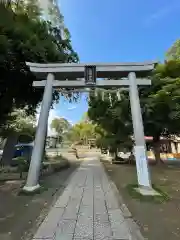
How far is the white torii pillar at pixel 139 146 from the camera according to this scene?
299 inches

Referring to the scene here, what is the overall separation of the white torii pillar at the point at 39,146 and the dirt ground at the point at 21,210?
470 mm

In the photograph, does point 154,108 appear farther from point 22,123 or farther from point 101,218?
point 22,123

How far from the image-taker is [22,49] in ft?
34.2

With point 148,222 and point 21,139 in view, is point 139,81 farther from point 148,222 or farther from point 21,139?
point 21,139

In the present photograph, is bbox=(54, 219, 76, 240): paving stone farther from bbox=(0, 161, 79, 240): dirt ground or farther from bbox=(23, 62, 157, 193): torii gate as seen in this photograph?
bbox=(23, 62, 157, 193): torii gate

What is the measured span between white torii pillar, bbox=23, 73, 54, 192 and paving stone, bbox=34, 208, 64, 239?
252cm

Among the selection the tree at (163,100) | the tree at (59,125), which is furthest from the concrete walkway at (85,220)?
the tree at (59,125)

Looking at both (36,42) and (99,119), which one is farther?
(99,119)

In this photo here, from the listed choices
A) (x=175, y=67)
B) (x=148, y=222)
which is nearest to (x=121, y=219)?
(x=148, y=222)

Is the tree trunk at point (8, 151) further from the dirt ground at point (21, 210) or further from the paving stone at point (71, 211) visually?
the paving stone at point (71, 211)

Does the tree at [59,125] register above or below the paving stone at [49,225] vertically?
above

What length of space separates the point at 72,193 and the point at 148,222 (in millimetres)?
3377

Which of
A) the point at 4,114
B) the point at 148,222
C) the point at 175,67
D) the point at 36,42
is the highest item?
the point at 175,67

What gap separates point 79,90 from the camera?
981cm
